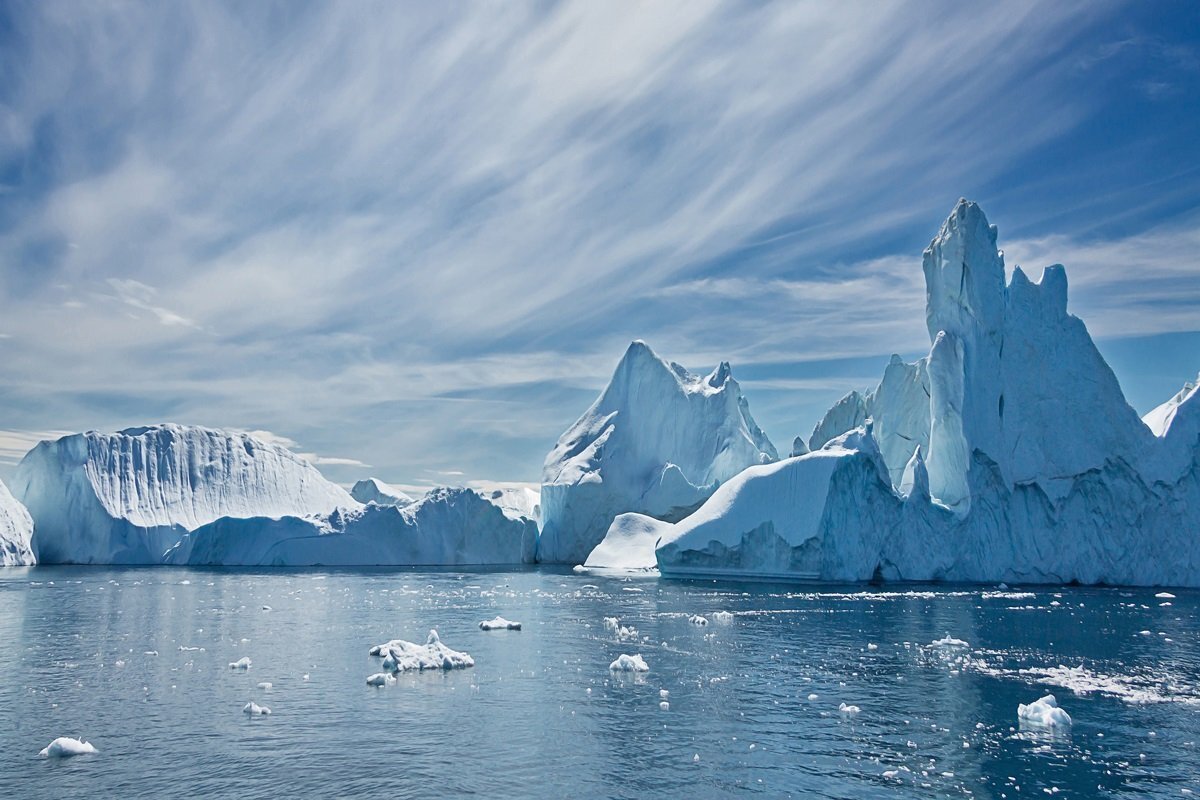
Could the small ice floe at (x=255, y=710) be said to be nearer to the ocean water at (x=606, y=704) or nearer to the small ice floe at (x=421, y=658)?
the ocean water at (x=606, y=704)

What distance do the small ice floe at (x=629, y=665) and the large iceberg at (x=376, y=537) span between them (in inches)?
1540

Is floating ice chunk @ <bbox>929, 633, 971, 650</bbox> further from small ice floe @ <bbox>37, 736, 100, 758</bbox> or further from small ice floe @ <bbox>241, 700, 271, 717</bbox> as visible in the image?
small ice floe @ <bbox>37, 736, 100, 758</bbox>

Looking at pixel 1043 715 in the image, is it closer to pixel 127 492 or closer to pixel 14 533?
pixel 14 533

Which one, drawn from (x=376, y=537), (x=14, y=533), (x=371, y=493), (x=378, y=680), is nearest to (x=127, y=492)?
(x=14, y=533)

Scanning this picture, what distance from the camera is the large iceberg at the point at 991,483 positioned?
34.8m

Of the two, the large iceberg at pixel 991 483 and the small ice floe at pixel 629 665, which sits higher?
the large iceberg at pixel 991 483

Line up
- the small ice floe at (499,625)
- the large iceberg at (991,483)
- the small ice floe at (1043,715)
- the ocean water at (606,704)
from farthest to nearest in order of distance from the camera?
1. the large iceberg at (991,483)
2. the small ice floe at (499,625)
3. the small ice floe at (1043,715)
4. the ocean water at (606,704)

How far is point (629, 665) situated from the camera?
15469mm

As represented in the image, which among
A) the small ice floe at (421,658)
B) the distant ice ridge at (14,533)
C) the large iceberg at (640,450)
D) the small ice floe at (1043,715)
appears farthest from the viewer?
the large iceberg at (640,450)

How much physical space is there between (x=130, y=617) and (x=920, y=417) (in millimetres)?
37291

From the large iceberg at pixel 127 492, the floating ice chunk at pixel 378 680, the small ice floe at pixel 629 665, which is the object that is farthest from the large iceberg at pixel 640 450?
the floating ice chunk at pixel 378 680

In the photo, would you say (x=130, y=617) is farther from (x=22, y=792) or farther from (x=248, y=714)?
(x=22, y=792)

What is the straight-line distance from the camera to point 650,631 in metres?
20.2

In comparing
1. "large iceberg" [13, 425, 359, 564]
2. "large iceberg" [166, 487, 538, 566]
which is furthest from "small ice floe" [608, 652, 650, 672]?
"large iceberg" [13, 425, 359, 564]
